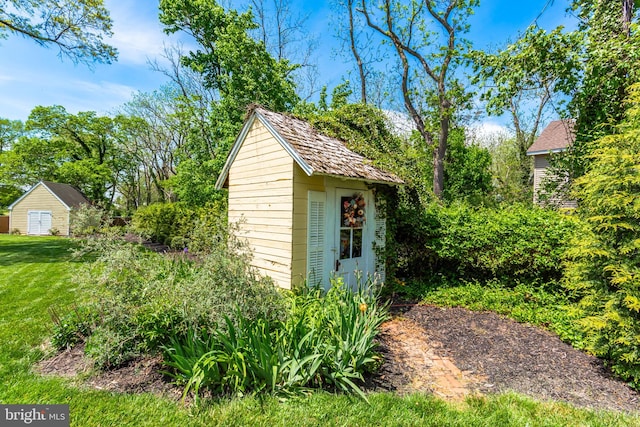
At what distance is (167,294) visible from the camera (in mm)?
3420

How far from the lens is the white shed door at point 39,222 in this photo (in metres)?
22.0

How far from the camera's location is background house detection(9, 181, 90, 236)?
71.0 ft

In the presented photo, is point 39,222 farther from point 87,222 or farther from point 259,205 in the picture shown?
point 259,205

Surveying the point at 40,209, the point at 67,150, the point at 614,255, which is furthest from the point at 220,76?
the point at 67,150

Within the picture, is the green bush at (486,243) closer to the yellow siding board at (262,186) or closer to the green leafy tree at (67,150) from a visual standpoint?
the yellow siding board at (262,186)

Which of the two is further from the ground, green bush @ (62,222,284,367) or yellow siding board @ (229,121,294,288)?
yellow siding board @ (229,121,294,288)

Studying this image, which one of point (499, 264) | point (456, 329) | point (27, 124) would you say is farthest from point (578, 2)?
point (27, 124)

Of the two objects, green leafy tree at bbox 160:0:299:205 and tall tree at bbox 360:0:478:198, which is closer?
tall tree at bbox 360:0:478:198

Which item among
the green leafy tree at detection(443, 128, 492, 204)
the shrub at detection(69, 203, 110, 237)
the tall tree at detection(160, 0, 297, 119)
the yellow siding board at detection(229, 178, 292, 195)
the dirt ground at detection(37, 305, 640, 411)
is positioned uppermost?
the tall tree at detection(160, 0, 297, 119)

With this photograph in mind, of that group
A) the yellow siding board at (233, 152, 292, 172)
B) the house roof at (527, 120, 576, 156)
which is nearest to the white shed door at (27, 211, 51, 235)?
the yellow siding board at (233, 152, 292, 172)

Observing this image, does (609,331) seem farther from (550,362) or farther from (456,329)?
(456,329)

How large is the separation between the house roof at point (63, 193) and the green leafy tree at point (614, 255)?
90.9 ft

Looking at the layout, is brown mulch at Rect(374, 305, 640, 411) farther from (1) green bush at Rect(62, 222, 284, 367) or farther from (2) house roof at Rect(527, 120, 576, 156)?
(2) house roof at Rect(527, 120, 576, 156)

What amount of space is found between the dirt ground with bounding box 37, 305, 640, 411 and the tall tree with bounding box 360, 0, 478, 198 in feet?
25.6
